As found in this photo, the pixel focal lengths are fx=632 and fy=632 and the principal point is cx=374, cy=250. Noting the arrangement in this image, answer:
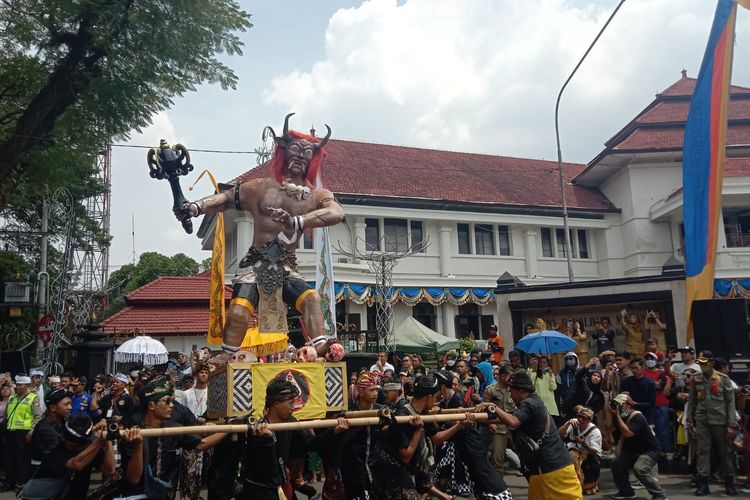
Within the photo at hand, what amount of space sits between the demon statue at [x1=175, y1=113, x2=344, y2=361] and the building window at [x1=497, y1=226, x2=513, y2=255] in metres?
21.7

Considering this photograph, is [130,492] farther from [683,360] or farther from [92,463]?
[683,360]

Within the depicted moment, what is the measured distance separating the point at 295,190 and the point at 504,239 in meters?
22.3

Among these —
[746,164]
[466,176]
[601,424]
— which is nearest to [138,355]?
[601,424]

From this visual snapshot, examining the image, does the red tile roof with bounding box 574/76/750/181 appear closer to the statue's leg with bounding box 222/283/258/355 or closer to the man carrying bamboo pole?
the statue's leg with bounding box 222/283/258/355

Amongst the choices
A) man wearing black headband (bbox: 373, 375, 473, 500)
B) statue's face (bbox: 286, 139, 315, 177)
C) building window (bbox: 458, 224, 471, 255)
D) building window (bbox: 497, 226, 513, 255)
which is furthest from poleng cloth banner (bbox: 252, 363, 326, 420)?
building window (bbox: 497, 226, 513, 255)

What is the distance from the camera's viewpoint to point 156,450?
499cm

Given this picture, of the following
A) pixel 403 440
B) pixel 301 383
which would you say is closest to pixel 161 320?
pixel 301 383

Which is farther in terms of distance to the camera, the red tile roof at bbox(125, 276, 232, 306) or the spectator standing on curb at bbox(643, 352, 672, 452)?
the red tile roof at bbox(125, 276, 232, 306)

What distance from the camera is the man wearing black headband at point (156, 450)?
4.47 meters

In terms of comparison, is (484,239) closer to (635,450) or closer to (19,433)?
(635,450)

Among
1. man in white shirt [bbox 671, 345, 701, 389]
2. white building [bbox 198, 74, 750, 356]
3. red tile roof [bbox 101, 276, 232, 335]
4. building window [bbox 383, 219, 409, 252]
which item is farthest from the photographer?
building window [bbox 383, 219, 409, 252]

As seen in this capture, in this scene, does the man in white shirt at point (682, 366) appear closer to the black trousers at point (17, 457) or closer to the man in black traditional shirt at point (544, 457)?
the man in black traditional shirt at point (544, 457)

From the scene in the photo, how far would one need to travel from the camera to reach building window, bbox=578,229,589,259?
97.3 ft

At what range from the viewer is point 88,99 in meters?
12.9
